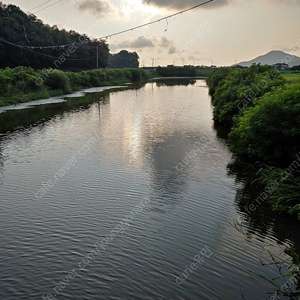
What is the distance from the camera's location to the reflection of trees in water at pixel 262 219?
8891mm

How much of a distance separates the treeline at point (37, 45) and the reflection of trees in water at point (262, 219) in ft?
172

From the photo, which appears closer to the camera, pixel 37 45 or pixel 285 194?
pixel 285 194

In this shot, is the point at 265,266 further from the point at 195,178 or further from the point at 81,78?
the point at 81,78

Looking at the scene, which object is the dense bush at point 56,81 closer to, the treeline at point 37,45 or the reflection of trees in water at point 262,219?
the treeline at point 37,45

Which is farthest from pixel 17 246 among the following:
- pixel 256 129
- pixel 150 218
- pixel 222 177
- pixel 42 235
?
pixel 256 129

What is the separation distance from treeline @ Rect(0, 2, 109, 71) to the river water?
47285 mm

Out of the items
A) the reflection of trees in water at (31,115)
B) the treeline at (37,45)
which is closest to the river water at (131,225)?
the reflection of trees in water at (31,115)

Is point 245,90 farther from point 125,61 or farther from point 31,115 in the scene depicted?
point 125,61

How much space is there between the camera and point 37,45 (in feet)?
248

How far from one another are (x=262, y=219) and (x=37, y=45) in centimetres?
7600

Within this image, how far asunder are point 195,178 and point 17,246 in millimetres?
7117

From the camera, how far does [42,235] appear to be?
848 centimetres

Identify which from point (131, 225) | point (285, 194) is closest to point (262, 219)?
point (285, 194)

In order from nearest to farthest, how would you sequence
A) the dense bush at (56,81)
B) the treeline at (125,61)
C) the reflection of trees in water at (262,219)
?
the reflection of trees in water at (262,219)
the dense bush at (56,81)
the treeline at (125,61)
